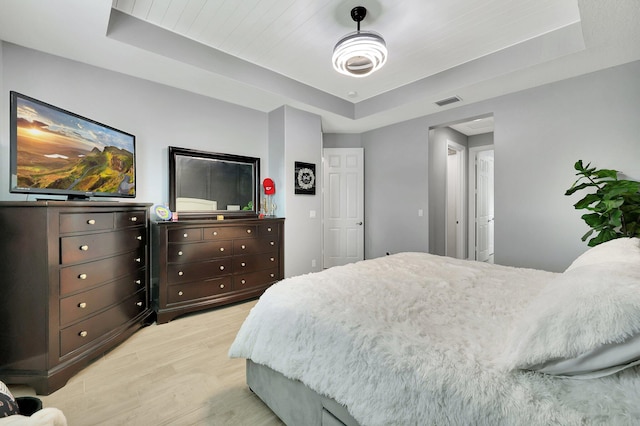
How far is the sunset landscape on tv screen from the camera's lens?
6.27 feet

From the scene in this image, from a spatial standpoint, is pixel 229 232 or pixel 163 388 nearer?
pixel 163 388

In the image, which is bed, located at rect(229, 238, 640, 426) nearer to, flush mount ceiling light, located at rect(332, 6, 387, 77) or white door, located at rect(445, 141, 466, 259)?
flush mount ceiling light, located at rect(332, 6, 387, 77)

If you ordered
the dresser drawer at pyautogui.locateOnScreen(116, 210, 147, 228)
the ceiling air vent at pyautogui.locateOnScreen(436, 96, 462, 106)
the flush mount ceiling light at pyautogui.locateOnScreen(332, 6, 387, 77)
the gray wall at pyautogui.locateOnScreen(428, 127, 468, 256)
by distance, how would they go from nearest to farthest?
the flush mount ceiling light at pyautogui.locateOnScreen(332, 6, 387, 77), the dresser drawer at pyautogui.locateOnScreen(116, 210, 147, 228), the ceiling air vent at pyautogui.locateOnScreen(436, 96, 462, 106), the gray wall at pyautogui.locateOnScreen(428, 127, 468, 256)

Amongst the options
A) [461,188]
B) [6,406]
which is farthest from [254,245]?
[461,188]

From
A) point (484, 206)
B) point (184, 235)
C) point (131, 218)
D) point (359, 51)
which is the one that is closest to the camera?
point (359, 51)

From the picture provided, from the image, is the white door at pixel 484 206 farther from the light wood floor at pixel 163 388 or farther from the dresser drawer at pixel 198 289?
the light wood floor at pixel 163 388

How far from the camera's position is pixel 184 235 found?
292 centimetres

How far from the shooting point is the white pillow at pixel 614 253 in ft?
4.14

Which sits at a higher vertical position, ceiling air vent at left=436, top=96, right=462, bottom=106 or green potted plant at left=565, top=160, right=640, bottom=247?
ceiling air vent at left=436, top=96, right=462, bottom=106

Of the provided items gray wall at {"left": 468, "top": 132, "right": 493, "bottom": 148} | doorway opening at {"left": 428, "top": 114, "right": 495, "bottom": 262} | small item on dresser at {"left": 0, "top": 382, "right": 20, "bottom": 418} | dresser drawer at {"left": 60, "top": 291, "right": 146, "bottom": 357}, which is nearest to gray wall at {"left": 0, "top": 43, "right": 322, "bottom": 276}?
dresser drawer at {"left": 60, "top": 291, "right": 146, "bottom": 357}

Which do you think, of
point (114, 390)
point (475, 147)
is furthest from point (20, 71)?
point (475, 147)

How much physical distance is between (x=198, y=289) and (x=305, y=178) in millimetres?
2059

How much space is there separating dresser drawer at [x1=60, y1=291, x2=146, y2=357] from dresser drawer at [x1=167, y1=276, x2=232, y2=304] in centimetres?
28

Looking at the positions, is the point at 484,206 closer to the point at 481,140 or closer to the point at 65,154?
the point at 481,140
